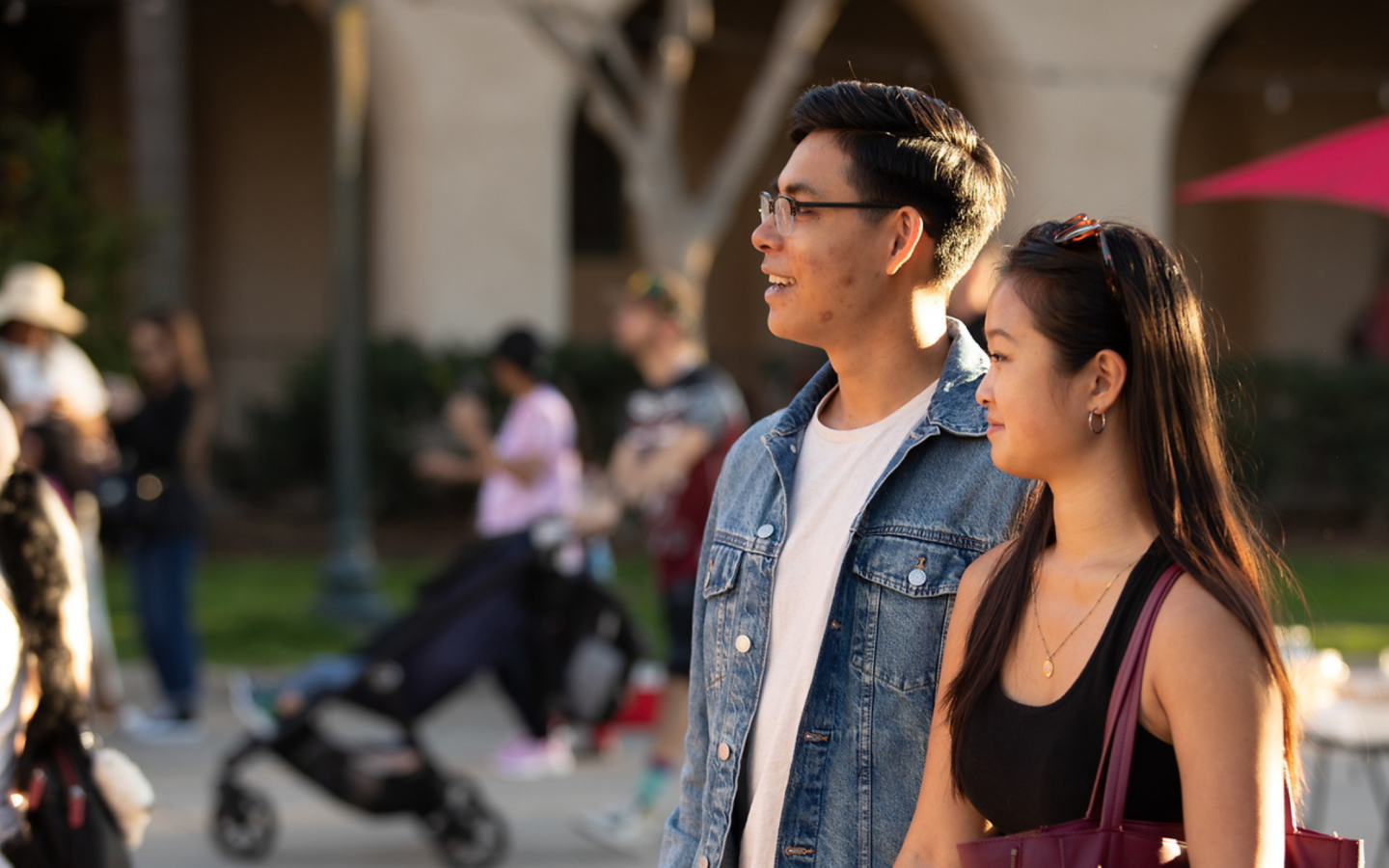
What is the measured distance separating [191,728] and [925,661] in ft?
21.6

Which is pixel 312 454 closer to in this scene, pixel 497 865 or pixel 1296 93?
pixel 497 865

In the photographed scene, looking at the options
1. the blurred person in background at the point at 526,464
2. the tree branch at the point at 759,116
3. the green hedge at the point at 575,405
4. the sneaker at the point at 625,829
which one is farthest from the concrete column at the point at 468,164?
the sneaker at the point at 625,829

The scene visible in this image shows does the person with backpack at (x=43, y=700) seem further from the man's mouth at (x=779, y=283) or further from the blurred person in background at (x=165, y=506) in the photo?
→ the blurred person in background at (x=165, y=506)

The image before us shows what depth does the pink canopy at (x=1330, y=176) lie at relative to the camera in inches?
196

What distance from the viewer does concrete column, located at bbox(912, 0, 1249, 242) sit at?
1608 centimetres

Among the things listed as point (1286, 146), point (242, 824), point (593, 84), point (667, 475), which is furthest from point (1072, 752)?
point (1286, 146)

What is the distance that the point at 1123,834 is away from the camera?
2008 millimetres

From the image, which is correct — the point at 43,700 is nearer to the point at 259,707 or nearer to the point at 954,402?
the point at 954,402

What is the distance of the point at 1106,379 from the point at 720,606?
2.72ft

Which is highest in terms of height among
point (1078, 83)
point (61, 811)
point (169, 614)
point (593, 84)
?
point (1078, 83)

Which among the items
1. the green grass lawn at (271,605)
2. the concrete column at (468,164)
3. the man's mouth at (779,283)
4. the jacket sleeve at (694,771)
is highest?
the concrete column at (468,164)

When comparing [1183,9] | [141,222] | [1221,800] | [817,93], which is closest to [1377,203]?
[817,93]

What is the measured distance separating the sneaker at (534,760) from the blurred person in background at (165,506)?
176cm

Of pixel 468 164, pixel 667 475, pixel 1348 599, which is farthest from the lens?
pixel 468 164
